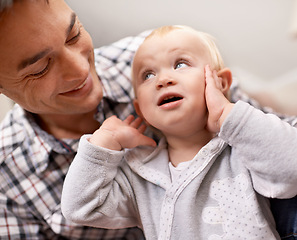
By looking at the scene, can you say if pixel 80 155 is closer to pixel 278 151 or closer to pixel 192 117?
pixel 192 117

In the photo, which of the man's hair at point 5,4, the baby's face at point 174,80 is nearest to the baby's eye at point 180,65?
the baby's face at point 174,80

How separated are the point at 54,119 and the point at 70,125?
6 cm

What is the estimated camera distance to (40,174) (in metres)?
1.25

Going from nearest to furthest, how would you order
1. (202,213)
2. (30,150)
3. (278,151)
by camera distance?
(278,151) → (202,213) → (30,150)

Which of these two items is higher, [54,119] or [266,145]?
[266,145]

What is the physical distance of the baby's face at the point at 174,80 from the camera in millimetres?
950

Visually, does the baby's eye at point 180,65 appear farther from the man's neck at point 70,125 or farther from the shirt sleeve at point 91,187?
the man's neck at point 70,125

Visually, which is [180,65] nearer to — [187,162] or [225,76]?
[225,76]

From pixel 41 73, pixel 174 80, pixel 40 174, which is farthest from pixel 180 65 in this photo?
pixel 40 174

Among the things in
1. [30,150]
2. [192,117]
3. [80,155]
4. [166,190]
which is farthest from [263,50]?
[30,150]

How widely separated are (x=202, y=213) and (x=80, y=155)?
0.37 meters

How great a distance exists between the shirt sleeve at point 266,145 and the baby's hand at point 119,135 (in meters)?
0.30

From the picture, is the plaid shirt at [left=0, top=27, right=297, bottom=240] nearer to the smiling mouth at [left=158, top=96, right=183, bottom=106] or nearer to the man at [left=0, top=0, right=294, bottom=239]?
the man at [left=0, top=0, right=294, bottom=239]

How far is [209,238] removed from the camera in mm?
922
